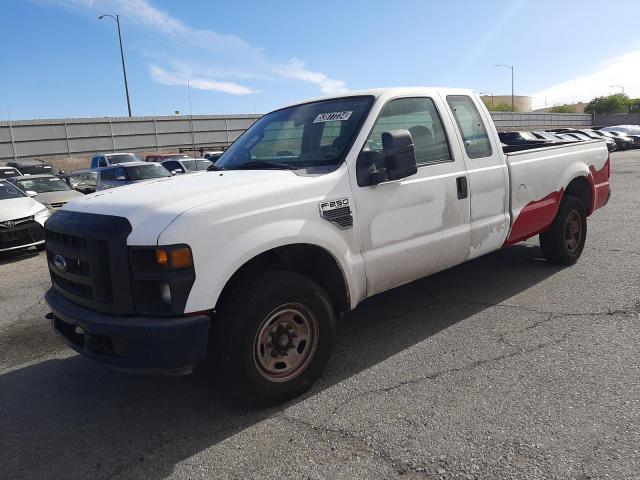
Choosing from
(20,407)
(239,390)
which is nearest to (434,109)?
(239,390)

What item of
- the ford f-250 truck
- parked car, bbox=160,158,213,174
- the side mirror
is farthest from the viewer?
parked car, bbox=160,158,213,174

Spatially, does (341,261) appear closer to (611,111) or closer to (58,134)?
(58,134)

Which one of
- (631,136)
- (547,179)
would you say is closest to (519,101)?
(631,136)

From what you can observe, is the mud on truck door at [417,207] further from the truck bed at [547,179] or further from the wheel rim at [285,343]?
the truck bed at [547,179]

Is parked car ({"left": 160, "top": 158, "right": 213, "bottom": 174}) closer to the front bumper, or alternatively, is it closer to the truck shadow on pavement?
the truck shadow on pavement

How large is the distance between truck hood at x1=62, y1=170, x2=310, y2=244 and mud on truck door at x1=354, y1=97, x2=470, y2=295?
68 centimetres

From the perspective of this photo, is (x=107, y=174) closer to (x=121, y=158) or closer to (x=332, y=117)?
(x=121, y=158)

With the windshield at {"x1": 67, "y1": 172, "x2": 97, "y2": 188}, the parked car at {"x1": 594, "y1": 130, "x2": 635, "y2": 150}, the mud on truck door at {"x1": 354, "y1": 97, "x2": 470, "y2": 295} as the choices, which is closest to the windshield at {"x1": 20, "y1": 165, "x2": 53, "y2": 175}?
the windshield at {"x1": 67, "y1": 172, "x2": 97, "y2": 188}

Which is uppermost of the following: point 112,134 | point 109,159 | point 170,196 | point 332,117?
point 112,134

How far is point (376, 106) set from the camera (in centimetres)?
384

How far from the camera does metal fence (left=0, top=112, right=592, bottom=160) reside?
35969mm

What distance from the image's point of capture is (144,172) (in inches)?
Result: 576

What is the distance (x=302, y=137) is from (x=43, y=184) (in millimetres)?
12604

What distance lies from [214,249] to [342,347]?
5.50 feet
